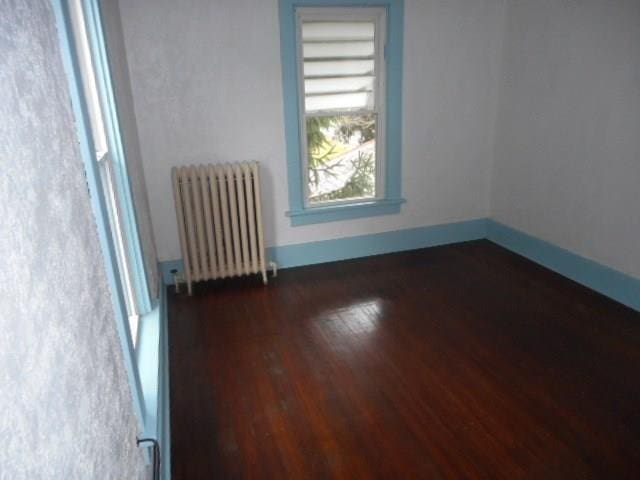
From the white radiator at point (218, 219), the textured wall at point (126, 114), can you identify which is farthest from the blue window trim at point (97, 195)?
the white radiator at point (218, 219)

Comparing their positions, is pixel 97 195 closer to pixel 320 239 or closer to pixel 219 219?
pixel 219 219

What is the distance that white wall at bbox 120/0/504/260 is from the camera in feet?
11.0

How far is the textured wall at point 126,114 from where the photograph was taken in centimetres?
244

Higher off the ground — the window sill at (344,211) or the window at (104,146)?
the window at (104,146)

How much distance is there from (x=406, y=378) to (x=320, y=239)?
1825mm

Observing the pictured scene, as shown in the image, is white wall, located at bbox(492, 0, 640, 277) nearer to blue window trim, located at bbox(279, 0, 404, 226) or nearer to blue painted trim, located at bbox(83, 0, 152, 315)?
blue window trim, located at bbox(279, 0, 404, 226)

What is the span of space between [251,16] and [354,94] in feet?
3.28

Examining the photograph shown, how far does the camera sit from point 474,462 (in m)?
1.94

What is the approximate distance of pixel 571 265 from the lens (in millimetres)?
3604

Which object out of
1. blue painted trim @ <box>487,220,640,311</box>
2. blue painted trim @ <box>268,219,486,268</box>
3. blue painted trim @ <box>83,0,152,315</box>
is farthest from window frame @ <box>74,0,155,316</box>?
blue painted trim @ <box>487,220,640,311</box>

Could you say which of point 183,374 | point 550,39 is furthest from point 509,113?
point 183,374

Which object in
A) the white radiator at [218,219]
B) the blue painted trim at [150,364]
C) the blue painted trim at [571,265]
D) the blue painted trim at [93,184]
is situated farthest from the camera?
the white radiator at [218,219]

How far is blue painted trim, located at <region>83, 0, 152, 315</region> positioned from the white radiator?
948 millimetres

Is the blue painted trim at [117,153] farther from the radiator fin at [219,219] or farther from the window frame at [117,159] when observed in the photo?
the radiator fin at [219,219]
